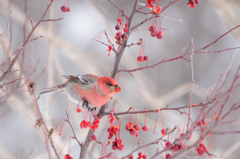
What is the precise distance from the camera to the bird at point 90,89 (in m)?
1.87

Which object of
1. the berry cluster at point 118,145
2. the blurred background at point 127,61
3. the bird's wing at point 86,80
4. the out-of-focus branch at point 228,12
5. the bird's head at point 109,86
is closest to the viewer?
the berry cluster at point 118,145

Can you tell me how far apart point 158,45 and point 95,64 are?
5.06 ft

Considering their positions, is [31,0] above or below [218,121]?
above

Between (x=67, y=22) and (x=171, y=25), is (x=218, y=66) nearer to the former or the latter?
(x=171, y=25)

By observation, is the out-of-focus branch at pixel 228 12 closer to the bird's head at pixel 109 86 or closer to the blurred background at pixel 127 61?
the blurred background at pixel 127 61

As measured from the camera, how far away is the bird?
1.87 m

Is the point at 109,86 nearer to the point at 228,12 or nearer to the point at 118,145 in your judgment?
the point at 118,145

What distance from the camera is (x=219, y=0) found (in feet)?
17.1

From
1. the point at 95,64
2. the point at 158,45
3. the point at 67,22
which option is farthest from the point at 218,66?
the point at 67,22

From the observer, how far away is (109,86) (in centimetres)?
189

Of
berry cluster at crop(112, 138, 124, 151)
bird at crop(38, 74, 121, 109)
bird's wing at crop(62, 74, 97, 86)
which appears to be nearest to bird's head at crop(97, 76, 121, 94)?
bird at crop(38, 74, 121, 109)

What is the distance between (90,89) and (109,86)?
0.69 feet

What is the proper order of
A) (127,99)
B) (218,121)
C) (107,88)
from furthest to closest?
(127,99) < (107,88) < (218,121)


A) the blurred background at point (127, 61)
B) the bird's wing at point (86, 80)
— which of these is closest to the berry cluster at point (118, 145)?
the bird's wing at point (86, 80)
